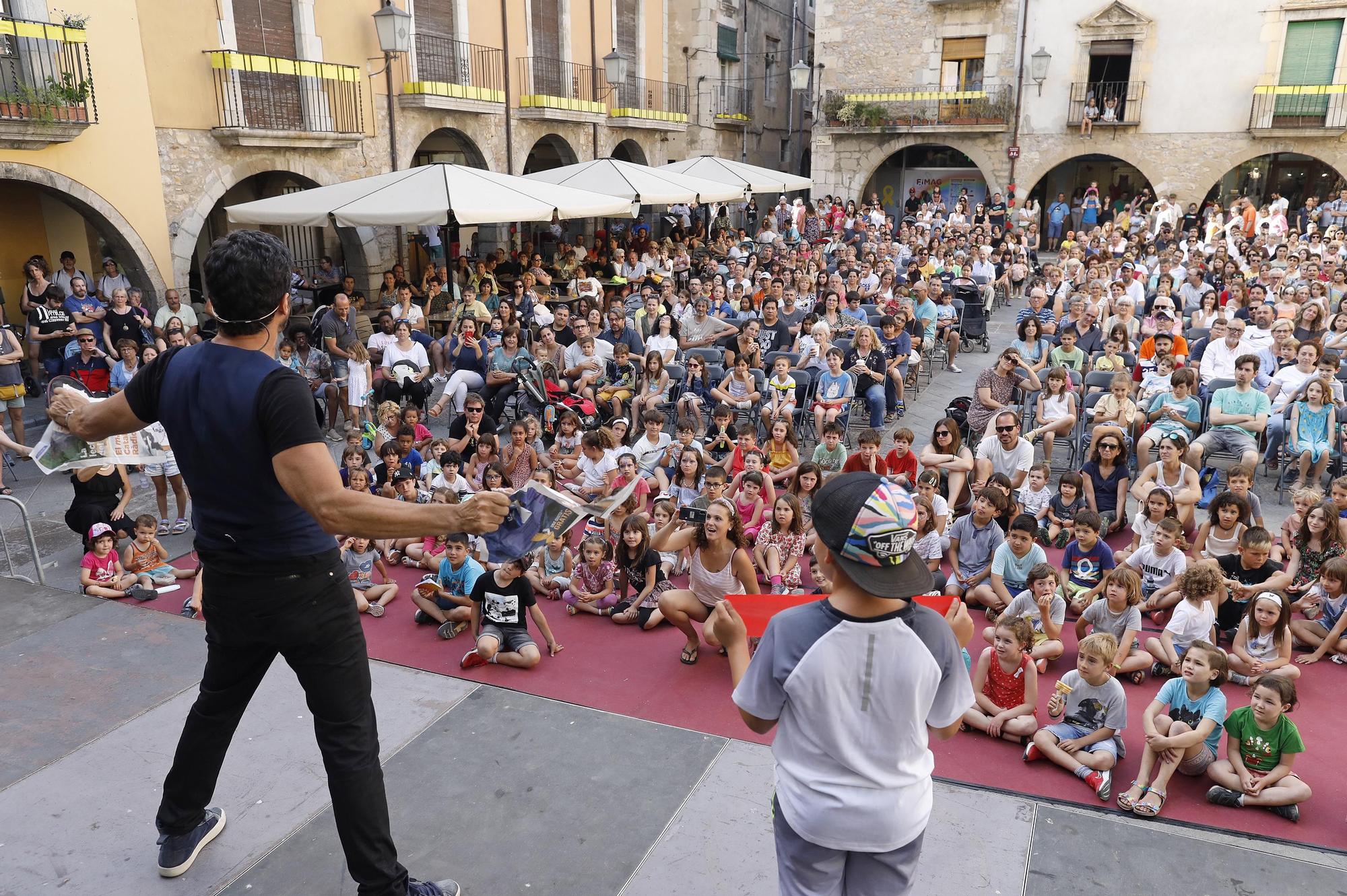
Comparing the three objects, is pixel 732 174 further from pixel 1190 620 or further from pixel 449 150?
pixel 1190 620

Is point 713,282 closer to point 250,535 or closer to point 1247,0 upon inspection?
point 250,535

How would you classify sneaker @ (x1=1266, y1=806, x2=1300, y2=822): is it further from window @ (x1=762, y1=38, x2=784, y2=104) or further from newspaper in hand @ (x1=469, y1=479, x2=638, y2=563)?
window @ (x1=762, y1=38, x2=784, y2=104)

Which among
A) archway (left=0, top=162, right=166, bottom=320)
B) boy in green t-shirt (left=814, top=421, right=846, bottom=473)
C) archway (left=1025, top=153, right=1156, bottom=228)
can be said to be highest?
archway (left=1025, top=153, right=1156, bottom=228)

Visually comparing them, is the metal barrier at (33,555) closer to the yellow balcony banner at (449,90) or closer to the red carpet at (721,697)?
the red carpet at (721,697)

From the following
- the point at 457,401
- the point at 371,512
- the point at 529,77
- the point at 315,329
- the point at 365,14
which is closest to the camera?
the point at 371,512

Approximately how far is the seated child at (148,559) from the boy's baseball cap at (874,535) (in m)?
6.07

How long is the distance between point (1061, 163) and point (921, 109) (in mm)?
4052

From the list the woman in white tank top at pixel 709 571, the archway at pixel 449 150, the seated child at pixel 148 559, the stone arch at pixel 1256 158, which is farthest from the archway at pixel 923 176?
the seated child at pixel 148 559

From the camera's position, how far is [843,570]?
2125 mm

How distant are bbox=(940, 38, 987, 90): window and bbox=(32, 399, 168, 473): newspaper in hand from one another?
24.3 m

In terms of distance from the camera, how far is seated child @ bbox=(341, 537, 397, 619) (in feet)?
21.2

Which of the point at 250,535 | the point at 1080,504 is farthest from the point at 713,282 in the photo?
the point at 250,535

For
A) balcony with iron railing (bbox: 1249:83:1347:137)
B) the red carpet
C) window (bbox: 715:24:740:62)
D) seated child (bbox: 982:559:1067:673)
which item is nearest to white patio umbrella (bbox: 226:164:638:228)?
the red carpet

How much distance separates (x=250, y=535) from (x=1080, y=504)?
6.49 m
